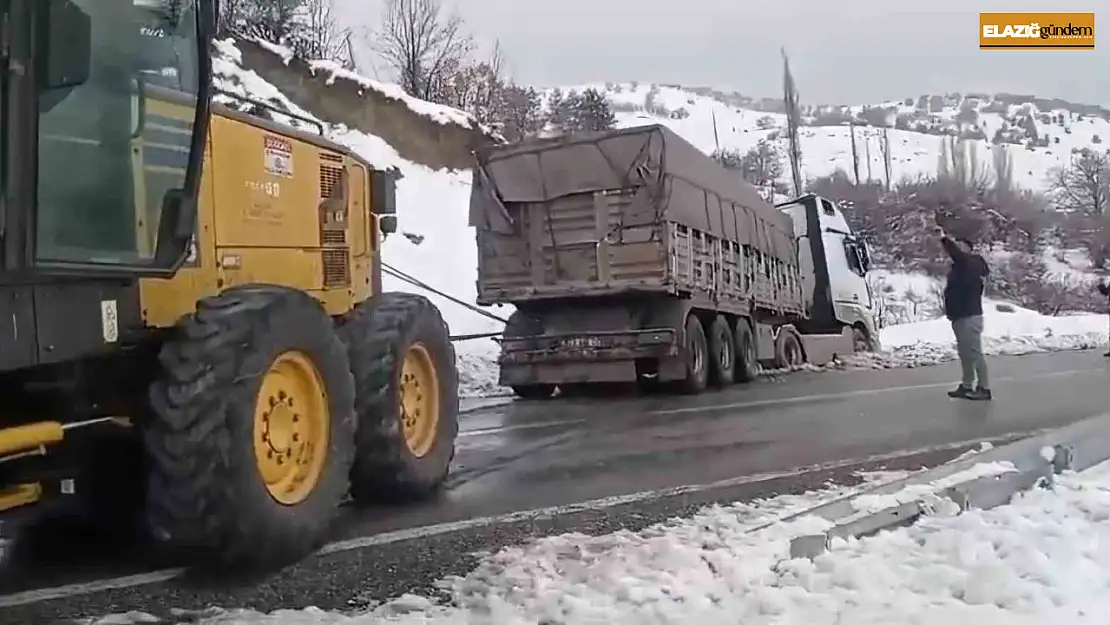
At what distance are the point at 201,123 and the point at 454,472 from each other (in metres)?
3.73

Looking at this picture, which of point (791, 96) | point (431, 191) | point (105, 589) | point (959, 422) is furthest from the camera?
point (791, 96)

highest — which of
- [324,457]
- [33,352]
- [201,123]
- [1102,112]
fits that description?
[1102,112]

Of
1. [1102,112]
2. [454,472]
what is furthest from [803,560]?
[1102,112]

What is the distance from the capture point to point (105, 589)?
4.57 metres

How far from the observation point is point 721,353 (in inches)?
631

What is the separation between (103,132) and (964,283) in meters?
10.3

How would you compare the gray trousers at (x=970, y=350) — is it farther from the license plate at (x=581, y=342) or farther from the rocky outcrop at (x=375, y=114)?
the rocky outcrop at (x=375, y=114)

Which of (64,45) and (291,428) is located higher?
(64,45)

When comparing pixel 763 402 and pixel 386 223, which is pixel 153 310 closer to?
pixel 386 223

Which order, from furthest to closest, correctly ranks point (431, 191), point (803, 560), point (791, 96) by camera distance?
point (791, 96)
point (431, 191)
point (803, 560)

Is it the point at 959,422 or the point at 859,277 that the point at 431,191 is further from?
the point at 959,422

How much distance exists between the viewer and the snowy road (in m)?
4.57

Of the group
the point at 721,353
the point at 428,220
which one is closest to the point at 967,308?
the point at 721,353

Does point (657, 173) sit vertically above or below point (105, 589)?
above
